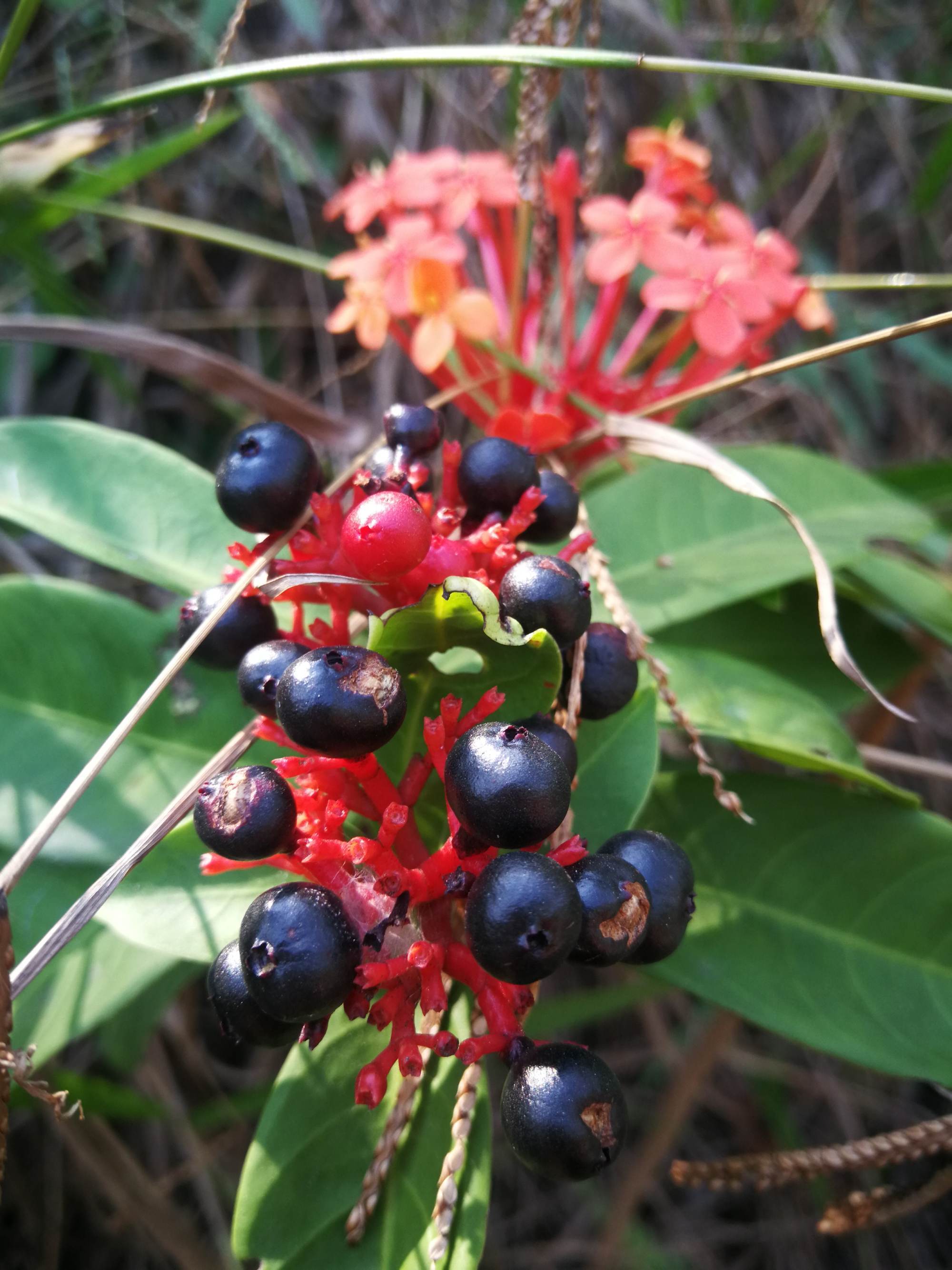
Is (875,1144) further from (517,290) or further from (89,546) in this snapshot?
(517,290)

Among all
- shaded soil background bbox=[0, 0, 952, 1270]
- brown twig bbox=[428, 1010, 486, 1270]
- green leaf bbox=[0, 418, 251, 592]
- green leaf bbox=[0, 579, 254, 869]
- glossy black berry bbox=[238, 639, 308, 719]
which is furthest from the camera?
shaded soil background bbox=[0, 0, 952, 1270]

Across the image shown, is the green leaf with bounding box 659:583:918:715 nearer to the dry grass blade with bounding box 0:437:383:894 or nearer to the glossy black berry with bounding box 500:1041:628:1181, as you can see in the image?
the dry grass blade with bounding box 0:437:383:894

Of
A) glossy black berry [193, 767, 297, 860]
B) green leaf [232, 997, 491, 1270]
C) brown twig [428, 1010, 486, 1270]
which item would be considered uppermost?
glossy black berry [193, 767, 297, 860]

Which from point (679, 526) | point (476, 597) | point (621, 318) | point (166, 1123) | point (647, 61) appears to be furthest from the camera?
point (621, 318)

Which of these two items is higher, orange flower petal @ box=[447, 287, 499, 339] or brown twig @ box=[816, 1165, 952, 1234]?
orange flower petal @ box=[447, 287, 499, 339]

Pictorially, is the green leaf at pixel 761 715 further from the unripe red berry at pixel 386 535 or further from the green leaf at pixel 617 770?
the unripe red berry at pixel 386 535

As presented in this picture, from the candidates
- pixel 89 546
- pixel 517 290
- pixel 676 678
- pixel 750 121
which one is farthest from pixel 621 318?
pixel 89 546

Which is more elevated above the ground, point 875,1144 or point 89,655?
point 89,655

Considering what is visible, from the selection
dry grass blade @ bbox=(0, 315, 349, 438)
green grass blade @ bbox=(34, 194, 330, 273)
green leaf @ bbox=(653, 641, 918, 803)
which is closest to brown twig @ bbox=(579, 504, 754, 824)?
green leaf @ bbox=(653, 641, 918, 803)
